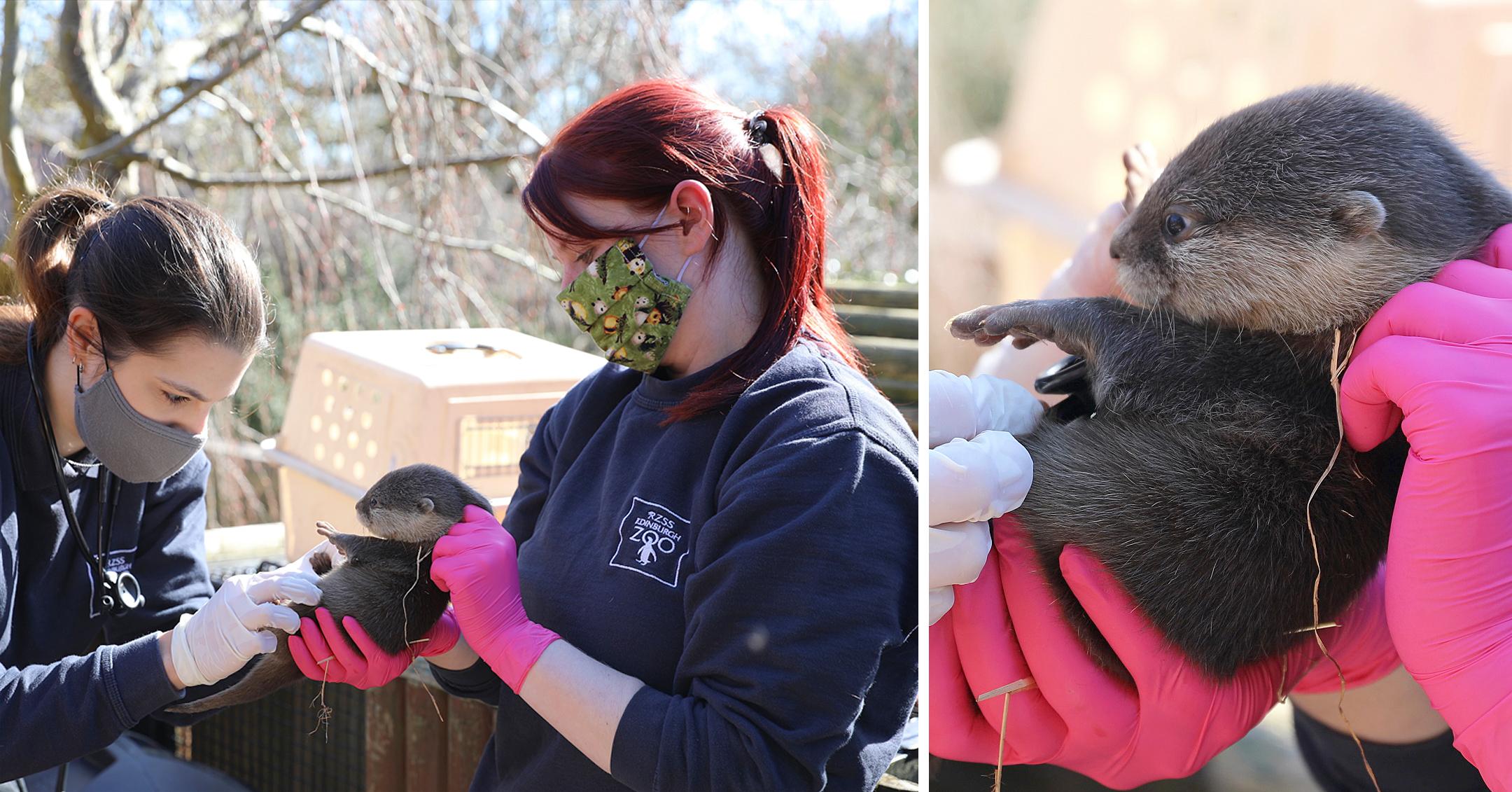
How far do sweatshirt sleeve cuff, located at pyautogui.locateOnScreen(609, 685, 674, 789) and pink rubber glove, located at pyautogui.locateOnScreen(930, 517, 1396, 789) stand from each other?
40cm

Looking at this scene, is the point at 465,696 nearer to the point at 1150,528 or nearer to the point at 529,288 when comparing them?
the point at 1150,528

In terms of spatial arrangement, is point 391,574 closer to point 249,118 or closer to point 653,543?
point 653,543

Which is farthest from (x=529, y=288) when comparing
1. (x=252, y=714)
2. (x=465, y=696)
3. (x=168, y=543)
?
(x=465, y=696)

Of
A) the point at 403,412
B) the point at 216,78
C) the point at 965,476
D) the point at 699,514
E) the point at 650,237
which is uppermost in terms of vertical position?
the point at 216,78

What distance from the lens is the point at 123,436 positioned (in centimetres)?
206

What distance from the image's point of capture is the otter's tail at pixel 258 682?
1.94 m

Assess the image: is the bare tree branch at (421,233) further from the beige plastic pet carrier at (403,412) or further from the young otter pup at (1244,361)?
Answer: the young otter pup at (1244,361)

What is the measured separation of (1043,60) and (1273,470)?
0.64m

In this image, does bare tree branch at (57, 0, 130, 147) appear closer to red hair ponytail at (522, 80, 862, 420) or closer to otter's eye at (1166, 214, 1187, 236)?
red hair ponytail at (522, 80, 862, 420)

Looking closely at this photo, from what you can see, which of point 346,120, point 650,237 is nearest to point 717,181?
point 650,237

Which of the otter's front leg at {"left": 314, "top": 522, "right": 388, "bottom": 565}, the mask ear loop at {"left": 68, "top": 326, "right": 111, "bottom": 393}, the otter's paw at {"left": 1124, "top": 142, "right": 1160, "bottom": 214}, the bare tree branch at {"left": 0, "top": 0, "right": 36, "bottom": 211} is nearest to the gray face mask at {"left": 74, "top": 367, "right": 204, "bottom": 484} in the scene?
the mask ear loop at {"left": 68, "top": 326, "right": 111, "bottom": 393}

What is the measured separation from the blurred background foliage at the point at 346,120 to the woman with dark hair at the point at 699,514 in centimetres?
237

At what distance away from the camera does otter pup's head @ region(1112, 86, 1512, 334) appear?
1089 millimetres

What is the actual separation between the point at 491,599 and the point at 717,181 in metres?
0.79
